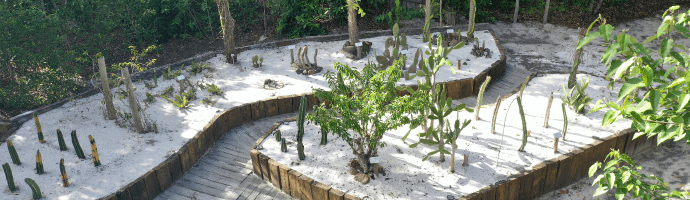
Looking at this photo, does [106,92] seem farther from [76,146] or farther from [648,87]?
[648,87]

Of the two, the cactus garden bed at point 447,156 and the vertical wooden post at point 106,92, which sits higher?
the vertical wooden post at point 106,92

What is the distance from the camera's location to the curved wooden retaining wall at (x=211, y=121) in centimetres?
634

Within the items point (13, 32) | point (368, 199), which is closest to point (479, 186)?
point (368, 199)

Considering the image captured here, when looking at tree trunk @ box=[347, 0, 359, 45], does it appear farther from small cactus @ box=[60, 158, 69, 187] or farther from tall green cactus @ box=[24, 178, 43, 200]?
tall green cactus @ box=[24, 178, 43, 200]

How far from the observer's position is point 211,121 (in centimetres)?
760

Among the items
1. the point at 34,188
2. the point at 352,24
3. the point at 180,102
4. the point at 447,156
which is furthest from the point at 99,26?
the point at 447,156

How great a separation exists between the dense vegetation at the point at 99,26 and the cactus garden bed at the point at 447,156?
409 cm

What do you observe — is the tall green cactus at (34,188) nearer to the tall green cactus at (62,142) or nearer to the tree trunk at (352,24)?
the tall green cactus at (62,142)

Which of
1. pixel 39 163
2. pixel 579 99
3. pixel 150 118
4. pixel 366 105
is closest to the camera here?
pixel 366 105

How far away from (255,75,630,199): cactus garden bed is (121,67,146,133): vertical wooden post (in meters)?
1.81

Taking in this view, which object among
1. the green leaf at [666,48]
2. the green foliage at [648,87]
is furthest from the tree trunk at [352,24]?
the green leaf at [666,48]

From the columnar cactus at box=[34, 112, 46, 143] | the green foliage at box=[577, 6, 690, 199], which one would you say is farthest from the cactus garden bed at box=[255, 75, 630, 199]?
the green foliage at box=[577, 6, 690, 199]

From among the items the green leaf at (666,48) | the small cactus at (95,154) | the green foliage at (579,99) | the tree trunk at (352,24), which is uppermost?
the green leaf at (666,48)

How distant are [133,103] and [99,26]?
4062mm
